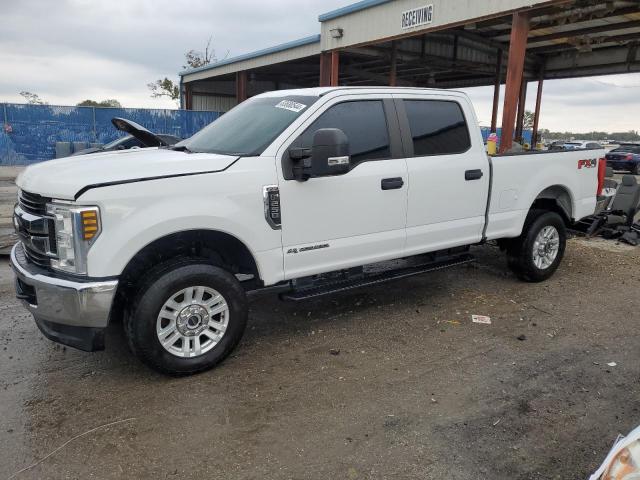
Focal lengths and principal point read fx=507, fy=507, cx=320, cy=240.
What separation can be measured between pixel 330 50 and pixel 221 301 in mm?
14130

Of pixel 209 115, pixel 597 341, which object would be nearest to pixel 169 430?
pixel 597 341

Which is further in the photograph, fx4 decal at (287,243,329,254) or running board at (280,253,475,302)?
running board at (280,253,475,302)

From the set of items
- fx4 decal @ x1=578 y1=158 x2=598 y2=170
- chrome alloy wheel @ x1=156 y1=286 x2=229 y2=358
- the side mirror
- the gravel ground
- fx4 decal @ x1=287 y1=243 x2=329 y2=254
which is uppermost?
the side mirror

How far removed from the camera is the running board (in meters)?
4.18

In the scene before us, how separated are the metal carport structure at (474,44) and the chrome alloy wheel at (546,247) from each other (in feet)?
16.1

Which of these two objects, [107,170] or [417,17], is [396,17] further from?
[107,170]

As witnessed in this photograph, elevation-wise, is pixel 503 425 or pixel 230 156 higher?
pixel 230 156

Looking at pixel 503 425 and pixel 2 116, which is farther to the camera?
pixel 2 116

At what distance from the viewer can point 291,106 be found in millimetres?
4215

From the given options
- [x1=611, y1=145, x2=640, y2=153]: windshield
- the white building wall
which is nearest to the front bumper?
the white building wall

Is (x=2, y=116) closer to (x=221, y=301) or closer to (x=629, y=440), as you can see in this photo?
(x=221, y=301)

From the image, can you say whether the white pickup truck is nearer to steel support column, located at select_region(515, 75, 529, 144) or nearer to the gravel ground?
the gravel ground

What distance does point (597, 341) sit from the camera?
4.46 metres

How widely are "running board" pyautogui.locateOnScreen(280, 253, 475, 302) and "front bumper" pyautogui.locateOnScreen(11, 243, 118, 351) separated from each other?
1.44 m
